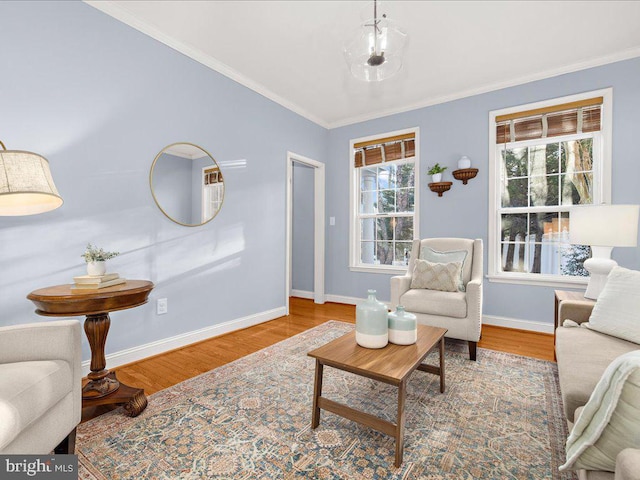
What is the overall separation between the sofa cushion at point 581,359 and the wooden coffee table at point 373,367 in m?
0.58

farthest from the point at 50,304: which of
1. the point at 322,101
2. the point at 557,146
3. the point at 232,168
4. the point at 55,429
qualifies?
the point at 557,146

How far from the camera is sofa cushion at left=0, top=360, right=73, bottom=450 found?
1003 millimetres

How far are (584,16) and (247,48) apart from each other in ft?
9.10

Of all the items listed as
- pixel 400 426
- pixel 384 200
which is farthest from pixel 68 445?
pixel 384 200

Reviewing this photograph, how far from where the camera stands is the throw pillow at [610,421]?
73 centimetres

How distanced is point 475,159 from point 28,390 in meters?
4.10

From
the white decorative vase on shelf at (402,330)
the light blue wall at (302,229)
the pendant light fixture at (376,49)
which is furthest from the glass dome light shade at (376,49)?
the light blue wall at (302,229)

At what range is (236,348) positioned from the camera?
2830mm

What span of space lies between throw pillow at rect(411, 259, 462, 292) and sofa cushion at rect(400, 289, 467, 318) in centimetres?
7

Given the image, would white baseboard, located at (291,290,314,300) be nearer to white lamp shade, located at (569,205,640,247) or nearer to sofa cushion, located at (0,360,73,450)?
white lamp shade, located at (569,205,640,247)

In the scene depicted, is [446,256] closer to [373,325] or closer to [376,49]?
[373,325]

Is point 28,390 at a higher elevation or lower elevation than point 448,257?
lower

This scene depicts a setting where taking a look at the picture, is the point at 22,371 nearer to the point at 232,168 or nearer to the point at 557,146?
the point at 232,168

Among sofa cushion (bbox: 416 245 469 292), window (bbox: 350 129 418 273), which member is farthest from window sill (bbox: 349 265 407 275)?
sofa cushion (bbox: 416 245 469 292)
